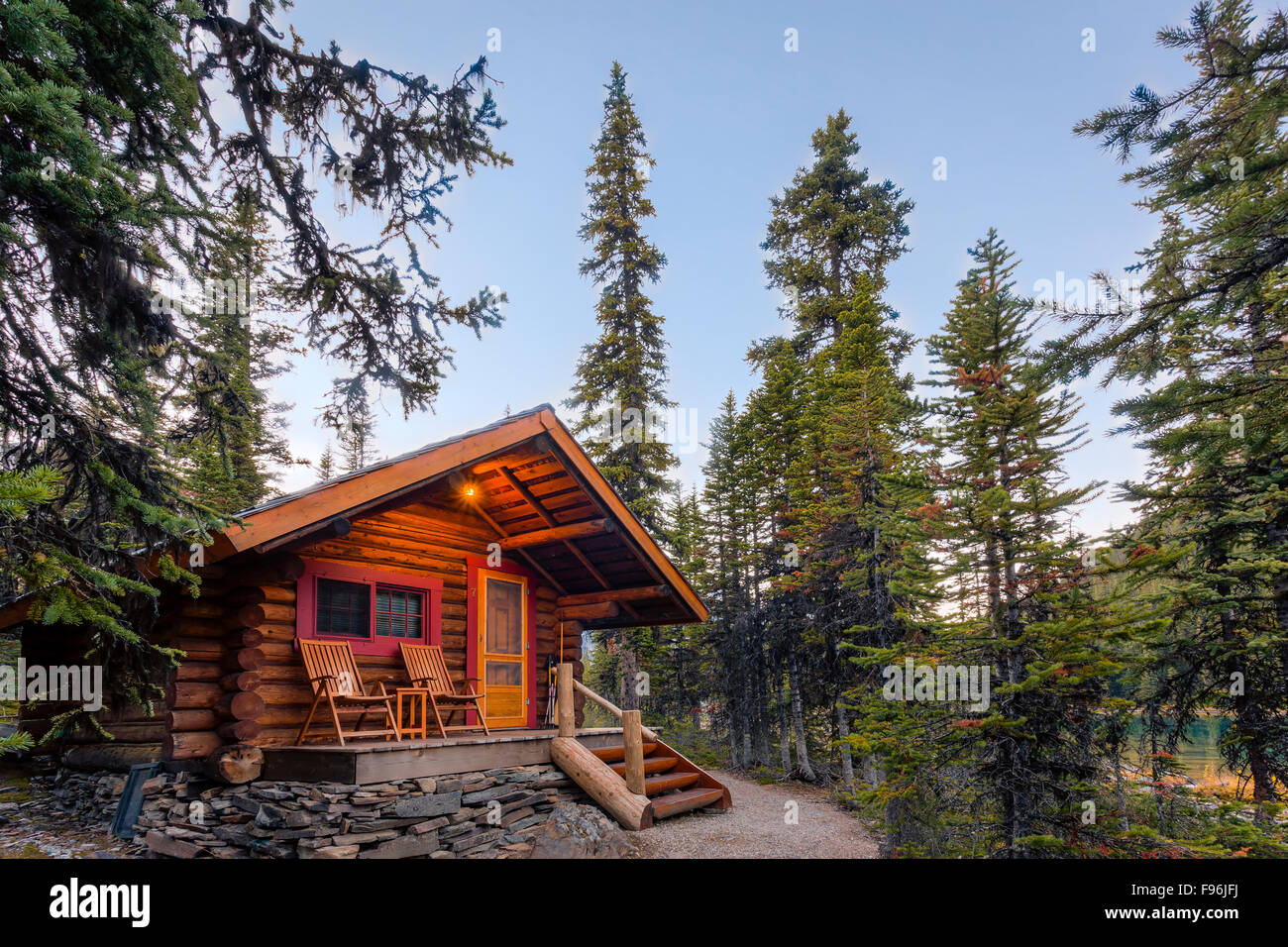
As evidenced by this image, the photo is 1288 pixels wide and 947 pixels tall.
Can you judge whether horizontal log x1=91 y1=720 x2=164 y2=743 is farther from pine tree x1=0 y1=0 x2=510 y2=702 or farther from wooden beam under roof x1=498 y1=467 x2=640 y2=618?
wooden beam under roof x1=498 y1=467 x2=640 y2=618

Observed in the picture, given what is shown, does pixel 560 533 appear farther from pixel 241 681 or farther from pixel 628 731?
pixel 241 681

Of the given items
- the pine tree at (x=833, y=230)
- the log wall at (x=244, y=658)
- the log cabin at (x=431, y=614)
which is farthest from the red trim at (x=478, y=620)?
the pine tree at (x=833, y=230)

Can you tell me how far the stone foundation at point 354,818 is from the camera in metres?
5.96

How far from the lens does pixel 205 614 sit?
280 inches

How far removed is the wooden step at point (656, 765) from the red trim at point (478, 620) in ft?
6.24

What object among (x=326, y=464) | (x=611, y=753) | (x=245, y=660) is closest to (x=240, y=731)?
(x=245, y=660)

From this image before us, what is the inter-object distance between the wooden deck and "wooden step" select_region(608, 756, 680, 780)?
1.40 m

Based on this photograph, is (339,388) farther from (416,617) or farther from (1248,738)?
(1248,738)

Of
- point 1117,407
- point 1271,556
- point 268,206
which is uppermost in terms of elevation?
point 268,206

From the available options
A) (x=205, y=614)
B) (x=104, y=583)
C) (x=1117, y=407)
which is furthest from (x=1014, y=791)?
(x=205, y=614)

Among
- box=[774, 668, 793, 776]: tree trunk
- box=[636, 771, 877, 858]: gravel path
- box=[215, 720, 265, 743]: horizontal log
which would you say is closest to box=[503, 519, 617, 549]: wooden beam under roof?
box=[636, 771, 877, 858]: gravel path

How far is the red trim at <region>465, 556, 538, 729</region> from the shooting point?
9422mm

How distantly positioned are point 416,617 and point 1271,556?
1101 cm

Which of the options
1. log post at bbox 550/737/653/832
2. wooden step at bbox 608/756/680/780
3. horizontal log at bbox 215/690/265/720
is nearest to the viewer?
horizontal log at bbox 215/690/265/720
